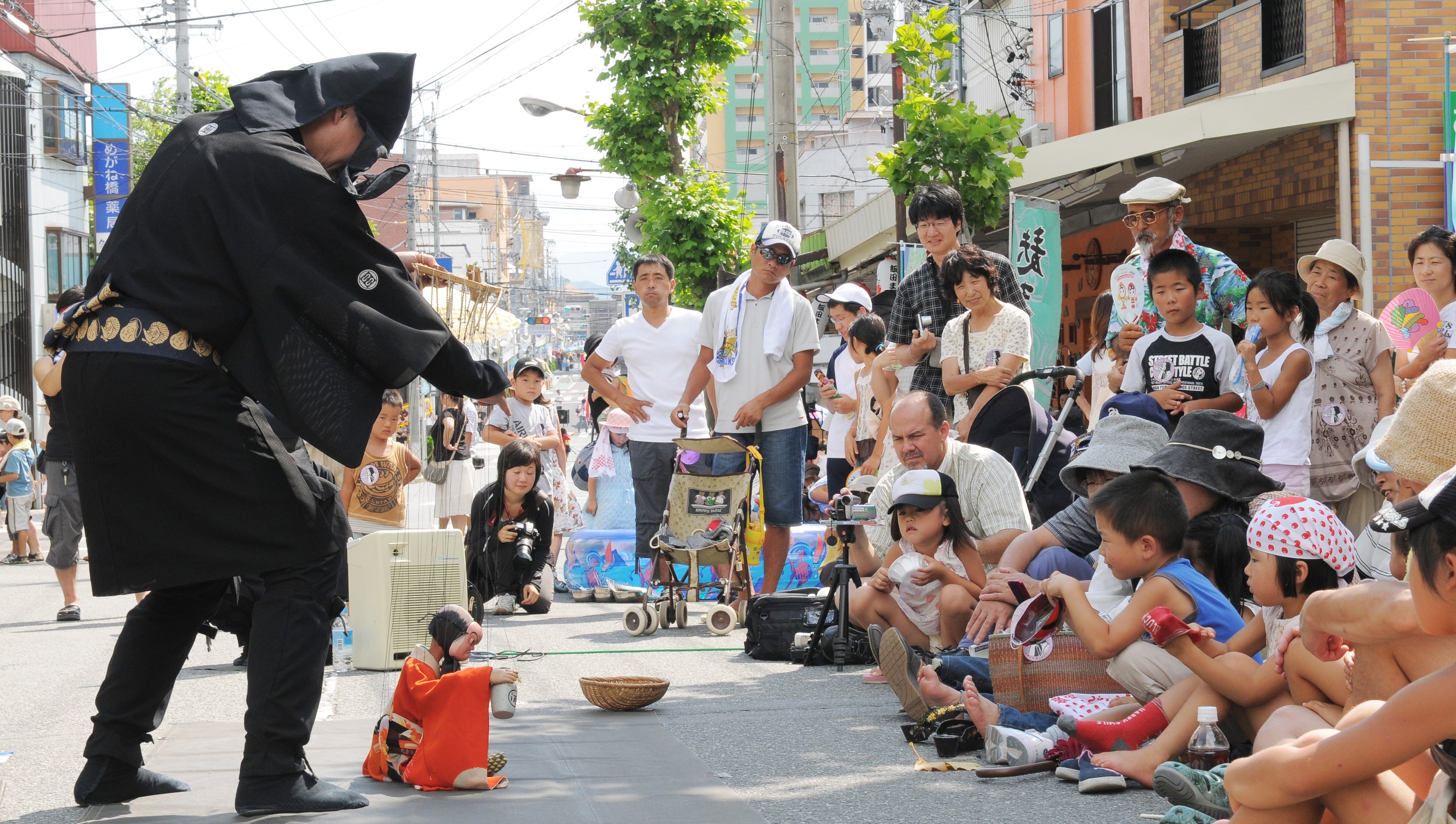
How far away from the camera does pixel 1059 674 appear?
4.50 metres

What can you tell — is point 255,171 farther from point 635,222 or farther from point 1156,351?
point 635,222

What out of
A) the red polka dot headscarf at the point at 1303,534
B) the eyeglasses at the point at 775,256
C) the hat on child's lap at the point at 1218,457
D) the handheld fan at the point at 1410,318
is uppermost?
the eyeglasses at the point at 775,256

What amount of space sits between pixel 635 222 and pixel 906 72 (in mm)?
13982

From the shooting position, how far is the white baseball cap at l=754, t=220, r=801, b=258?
26.1 ft

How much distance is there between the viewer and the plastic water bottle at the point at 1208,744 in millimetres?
3682

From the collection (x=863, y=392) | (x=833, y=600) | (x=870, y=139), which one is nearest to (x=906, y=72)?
(x=863, y=392)

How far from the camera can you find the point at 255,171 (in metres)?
3.54

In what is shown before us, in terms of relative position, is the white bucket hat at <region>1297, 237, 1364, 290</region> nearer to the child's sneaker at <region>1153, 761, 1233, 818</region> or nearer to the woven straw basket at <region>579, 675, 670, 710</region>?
the child's sneaker at <region>1153, 761, 1233, 818</region>

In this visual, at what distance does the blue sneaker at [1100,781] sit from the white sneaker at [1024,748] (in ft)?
0.77

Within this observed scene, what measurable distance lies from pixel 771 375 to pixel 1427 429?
4.71 metres

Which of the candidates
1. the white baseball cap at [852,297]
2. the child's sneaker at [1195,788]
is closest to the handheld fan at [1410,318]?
the child's sneaker at [1195,788]

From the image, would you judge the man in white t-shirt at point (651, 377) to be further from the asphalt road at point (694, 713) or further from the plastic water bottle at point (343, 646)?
the plastic water bottle at point (343, 646)

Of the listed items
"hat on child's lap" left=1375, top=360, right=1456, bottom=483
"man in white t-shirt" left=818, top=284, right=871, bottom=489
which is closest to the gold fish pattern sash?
"hat on child's lap" left=1375, top=360, right=1456, bottom=483

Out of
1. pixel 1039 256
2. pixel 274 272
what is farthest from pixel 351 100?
pixel 1039 256
